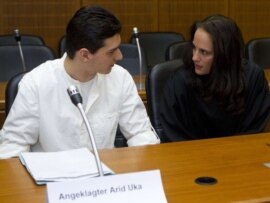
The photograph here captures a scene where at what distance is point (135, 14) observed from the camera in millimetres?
5531

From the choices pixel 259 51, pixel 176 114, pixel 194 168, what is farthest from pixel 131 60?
pixel 194 168

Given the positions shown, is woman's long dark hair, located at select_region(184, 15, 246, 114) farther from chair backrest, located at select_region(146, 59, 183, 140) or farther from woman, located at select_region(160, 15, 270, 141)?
chair backrest, located at select_region(146, 59, 183, 140)

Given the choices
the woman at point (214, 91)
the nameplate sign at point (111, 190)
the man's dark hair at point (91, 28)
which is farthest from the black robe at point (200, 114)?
the nameplate sign at point (111, 190)

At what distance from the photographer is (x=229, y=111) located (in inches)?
97.5

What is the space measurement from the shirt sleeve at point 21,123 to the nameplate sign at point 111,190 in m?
0.80

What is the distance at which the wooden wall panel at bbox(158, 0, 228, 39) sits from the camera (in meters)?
5.62

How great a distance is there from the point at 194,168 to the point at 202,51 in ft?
2.60

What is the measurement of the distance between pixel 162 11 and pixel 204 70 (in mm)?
3264

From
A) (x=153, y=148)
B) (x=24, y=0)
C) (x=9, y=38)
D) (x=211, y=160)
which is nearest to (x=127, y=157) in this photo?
(x=153, y=148)

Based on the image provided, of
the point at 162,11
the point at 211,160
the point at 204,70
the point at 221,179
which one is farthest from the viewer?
the point at 162,11

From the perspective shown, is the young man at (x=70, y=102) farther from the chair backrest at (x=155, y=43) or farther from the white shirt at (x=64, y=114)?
the chair backrest at (x=155, y=43)

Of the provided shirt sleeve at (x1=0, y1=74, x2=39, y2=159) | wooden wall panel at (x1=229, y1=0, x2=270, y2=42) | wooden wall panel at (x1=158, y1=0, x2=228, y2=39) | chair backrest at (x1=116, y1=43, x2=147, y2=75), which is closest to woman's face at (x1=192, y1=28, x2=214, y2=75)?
shirt sleeve at (x1=0, y1=74, x2=39, y2=159)

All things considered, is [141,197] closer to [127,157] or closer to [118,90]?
[127,157]

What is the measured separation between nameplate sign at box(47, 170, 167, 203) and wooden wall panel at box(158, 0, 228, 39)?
439 cm
